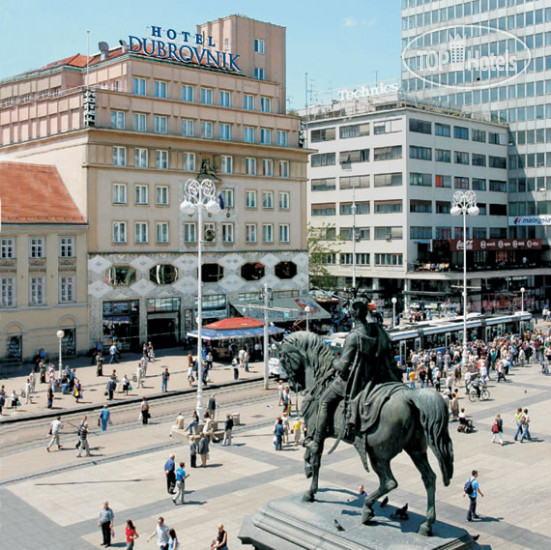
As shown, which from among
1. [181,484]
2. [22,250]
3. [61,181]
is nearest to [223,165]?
[61,181]

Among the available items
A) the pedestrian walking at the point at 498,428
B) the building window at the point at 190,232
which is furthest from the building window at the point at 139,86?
the pedestrian walking at the point at 498,428

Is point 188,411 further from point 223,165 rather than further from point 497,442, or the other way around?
point 223,165

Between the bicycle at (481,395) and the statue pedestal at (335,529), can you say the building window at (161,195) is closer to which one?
the bicycle at (481,395)

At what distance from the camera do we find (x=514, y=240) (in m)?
91.5

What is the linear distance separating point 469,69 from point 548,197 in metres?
19.9

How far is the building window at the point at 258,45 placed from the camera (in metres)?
69.6

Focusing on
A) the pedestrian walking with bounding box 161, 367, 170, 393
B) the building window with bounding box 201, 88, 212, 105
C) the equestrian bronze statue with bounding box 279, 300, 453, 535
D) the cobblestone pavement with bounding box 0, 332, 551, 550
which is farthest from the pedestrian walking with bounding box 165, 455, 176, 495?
the building window with bounding box 201, 88, 212, 105

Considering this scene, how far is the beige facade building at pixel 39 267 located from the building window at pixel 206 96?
46.1ft

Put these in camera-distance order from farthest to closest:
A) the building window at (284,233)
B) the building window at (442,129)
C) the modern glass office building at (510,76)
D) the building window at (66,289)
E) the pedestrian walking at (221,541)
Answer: the modern glass office building at (510,76)
the building window at (442,129)
the building window at (284,233)
the building window at (66,289)
the pedestrian walking at (221,541)

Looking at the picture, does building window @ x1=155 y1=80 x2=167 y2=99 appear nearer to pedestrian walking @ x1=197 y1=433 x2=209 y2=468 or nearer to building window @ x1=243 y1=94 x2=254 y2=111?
building window @ x1=243 y1=94 x2=254 y2=111

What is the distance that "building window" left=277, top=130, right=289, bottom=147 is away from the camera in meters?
68.1

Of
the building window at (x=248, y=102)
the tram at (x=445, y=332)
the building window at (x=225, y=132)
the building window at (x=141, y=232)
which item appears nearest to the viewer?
the tram at (x=445, y=332)

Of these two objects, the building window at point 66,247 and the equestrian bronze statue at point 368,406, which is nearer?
the equestrian bronze statue at point 368,406

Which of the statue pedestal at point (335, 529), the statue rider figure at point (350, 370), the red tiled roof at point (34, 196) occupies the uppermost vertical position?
the red tiled roof at point (34, 196)
